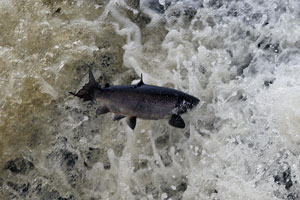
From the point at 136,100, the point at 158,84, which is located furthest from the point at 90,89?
the point at 158,84

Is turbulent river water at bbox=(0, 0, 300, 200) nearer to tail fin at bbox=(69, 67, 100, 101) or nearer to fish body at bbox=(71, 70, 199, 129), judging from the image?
fish body at bbox=(71, 70, 199, 129)

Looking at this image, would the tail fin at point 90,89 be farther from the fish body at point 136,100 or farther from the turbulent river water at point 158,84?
the turbulent river water at point 158,84

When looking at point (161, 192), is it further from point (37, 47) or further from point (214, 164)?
point (37, 47)

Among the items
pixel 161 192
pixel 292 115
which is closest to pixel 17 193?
pixel 161 192

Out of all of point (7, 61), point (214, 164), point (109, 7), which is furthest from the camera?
point (109, 7)

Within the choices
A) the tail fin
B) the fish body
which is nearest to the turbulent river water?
the fish body

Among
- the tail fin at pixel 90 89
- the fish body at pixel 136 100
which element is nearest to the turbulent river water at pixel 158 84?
the fish body at pixel 136 100

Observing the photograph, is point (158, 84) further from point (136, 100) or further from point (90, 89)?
point (90, 89)
